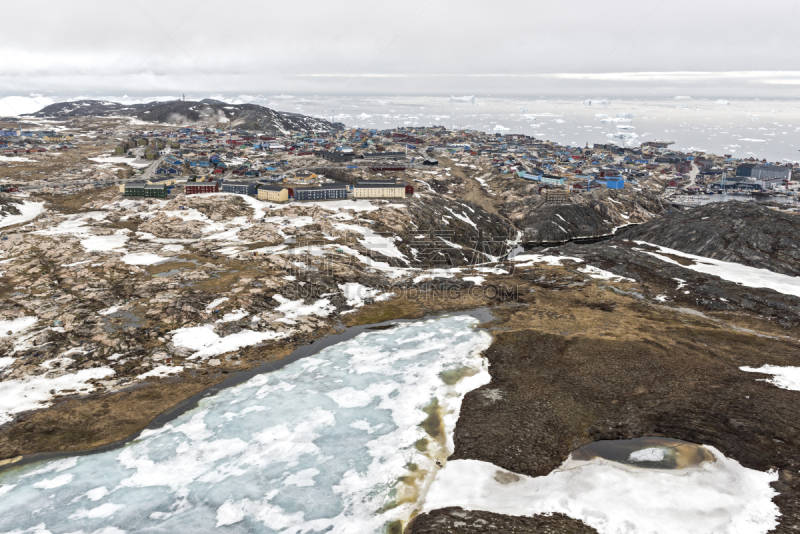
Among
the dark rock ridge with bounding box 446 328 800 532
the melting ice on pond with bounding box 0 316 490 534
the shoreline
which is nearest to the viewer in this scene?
the melting ice on pond with bounding box 0 316 490 534

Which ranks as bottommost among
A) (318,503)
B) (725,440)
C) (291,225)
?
(318,503)

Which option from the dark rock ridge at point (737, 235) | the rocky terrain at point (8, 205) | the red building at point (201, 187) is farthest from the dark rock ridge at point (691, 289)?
the rocky terrain at point (8, 205)

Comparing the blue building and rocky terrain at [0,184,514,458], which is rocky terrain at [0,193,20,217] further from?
the blue building

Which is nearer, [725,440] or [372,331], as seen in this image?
[725,440]

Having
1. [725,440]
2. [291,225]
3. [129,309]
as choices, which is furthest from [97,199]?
[725,440]

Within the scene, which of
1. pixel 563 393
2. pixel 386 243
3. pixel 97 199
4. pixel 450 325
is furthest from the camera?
pixel 97 199

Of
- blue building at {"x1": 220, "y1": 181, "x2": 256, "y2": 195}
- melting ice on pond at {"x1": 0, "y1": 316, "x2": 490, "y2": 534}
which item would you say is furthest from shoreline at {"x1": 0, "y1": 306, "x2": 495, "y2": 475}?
blue building at {"x1": 220, "y1": 181, "x2": 256, "y2": 195}

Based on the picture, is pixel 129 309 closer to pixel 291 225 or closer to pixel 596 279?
pixel 291 225

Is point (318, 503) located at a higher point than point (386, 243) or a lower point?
lower
